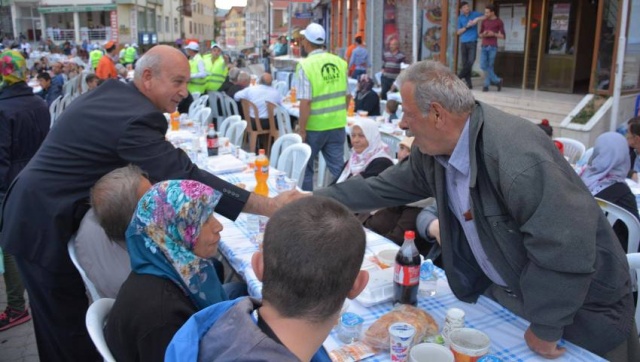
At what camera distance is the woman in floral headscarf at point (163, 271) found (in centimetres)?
179

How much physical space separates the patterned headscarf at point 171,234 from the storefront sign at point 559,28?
12231 millimetres

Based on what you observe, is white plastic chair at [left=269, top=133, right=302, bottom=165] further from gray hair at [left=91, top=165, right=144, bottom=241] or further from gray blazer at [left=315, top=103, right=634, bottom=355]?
gray blazer at [left=315, top=103, right=634, bottom=355]

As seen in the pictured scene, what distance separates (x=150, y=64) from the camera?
2.91 meters

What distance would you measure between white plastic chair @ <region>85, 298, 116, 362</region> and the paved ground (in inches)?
71.9

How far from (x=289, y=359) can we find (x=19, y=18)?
56281 mm

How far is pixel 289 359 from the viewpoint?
1.26 meters

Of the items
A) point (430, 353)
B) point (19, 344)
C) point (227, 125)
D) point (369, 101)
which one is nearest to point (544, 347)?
point (430, 353)

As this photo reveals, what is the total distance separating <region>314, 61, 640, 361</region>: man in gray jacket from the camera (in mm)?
1689

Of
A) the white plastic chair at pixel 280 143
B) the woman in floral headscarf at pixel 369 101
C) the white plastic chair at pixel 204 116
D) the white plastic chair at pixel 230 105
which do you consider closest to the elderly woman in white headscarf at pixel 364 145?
the white plastic chair at pixel 280 143

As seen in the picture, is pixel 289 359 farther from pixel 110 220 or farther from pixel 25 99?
pixel 25 99

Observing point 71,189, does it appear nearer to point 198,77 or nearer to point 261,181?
point 261,181

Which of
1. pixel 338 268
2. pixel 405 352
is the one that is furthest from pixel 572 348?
pixel 338 268

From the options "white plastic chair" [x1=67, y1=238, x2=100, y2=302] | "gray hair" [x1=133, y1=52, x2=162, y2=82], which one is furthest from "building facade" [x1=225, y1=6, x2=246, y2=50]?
"white plastic chair" [x1=67, y1=238, x2=100, y2=302]

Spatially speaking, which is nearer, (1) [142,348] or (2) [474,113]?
(1) [142,348]
